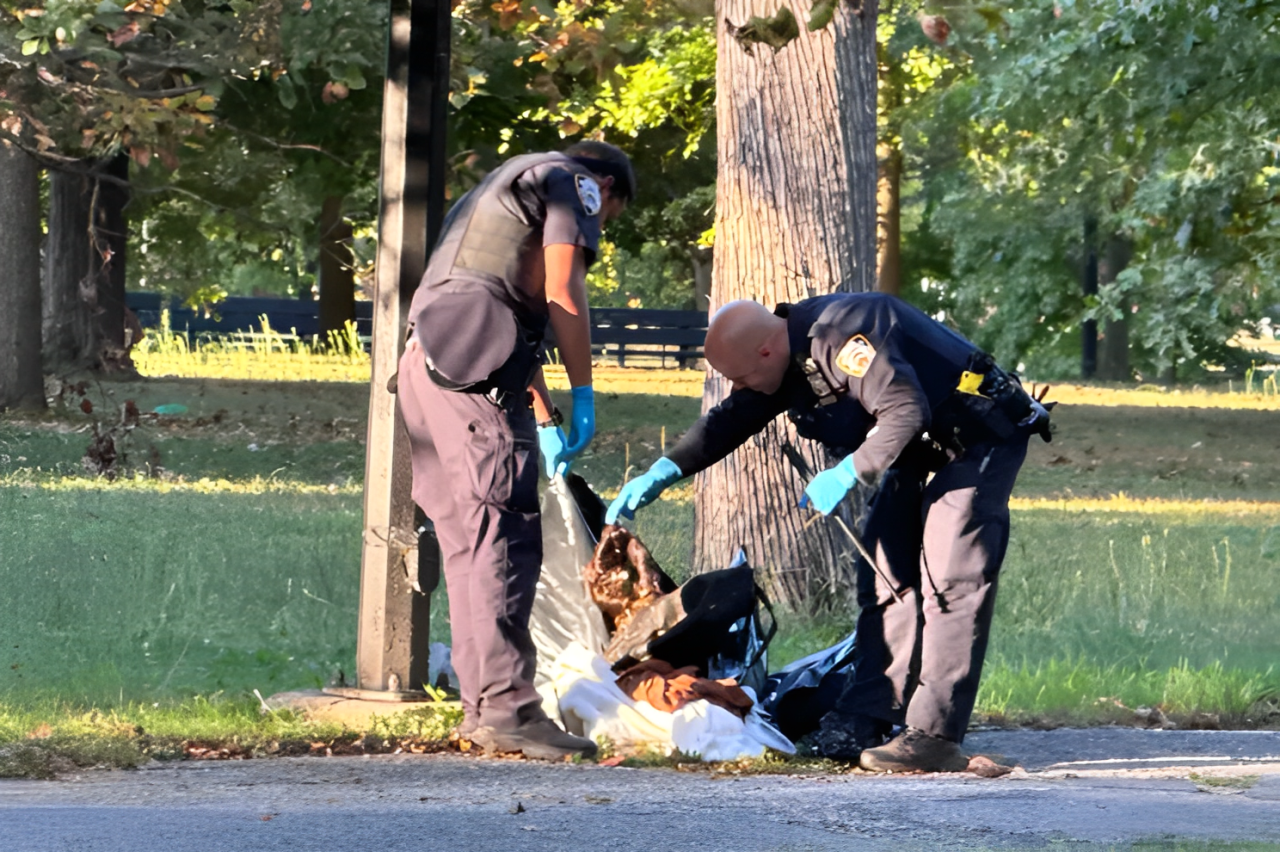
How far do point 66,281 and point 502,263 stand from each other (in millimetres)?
18001

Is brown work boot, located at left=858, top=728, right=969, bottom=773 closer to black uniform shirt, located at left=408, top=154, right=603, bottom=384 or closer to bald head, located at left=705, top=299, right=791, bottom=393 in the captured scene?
bald head, located at left=705, top=299, right=791, bottom=393

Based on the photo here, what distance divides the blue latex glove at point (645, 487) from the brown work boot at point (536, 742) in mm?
810

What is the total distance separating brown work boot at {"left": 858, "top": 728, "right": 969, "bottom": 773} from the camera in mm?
5586

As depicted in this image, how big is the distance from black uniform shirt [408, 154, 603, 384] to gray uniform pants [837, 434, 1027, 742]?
1.26 meters

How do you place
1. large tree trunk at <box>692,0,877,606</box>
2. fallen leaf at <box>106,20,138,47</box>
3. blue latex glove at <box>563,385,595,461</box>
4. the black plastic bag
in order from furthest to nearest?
fallen leaf at <box>106,20,138,47</box> < large tree trunk at <box>692,0,877,606</box> < the black plastic bag < blue latex glove at <box>563,385,595,461</box>

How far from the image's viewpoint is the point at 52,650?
24.6 ft

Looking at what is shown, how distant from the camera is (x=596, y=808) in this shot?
470 centimetres

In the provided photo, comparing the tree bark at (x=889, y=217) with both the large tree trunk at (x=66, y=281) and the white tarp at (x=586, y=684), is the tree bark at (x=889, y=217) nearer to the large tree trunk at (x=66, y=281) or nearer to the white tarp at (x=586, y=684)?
the large tree trunk at (x=66, y=281)

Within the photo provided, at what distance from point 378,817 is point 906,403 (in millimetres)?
1880

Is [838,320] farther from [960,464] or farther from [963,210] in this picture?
[963,210]

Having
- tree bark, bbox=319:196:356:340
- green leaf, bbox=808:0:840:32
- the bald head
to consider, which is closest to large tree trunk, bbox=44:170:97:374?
tree bark, bbox=319:196:356:340

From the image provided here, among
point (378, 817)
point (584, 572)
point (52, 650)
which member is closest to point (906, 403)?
point (584, 572)

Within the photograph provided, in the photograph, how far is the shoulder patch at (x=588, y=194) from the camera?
547cm


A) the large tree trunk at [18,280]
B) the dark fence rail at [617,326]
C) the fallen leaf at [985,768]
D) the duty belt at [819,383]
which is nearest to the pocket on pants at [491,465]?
the duty belt at [819,383]
